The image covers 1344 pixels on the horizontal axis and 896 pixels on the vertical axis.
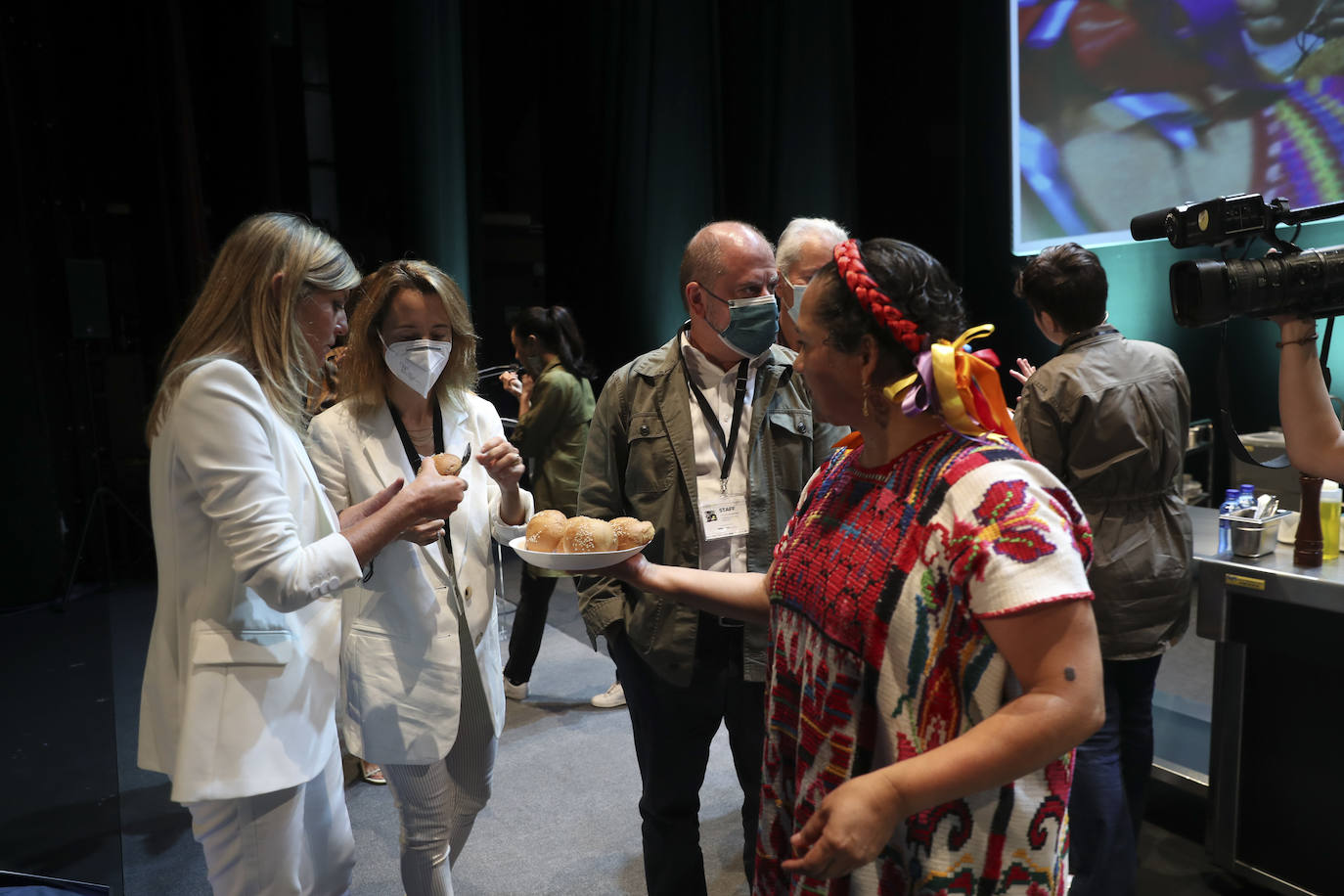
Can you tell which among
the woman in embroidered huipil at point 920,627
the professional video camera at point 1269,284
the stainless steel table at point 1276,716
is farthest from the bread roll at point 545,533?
the stainless steel table at point 1276,716

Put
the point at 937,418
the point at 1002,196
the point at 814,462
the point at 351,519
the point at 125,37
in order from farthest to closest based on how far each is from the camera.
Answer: the point at 125,37 → the point at 1002,196 → the point at 814,462 → the point at 351,519 → the point at 937,418

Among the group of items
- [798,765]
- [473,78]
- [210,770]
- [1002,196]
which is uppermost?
[473,78]

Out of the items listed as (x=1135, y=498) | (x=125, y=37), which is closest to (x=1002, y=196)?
(x=1135, y=498)

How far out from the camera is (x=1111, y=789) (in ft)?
7.00

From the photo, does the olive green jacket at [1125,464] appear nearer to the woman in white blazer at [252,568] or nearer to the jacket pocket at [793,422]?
the jacket pocket at [793,422]

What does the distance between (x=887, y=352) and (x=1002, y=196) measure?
12.4 feet

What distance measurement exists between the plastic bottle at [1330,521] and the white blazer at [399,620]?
6.95ft

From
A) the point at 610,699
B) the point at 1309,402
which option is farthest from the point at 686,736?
the point at 610,699

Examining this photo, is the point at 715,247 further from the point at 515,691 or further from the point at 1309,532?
the point at 515,691

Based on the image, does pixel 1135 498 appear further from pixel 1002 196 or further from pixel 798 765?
pixel 1002 196

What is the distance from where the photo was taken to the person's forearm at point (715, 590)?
1377 millimetres

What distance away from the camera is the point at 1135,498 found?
2.23 meters

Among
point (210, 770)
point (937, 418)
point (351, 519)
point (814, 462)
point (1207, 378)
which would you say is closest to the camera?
point (937, 418)

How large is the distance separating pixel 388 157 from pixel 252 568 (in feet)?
15.7
